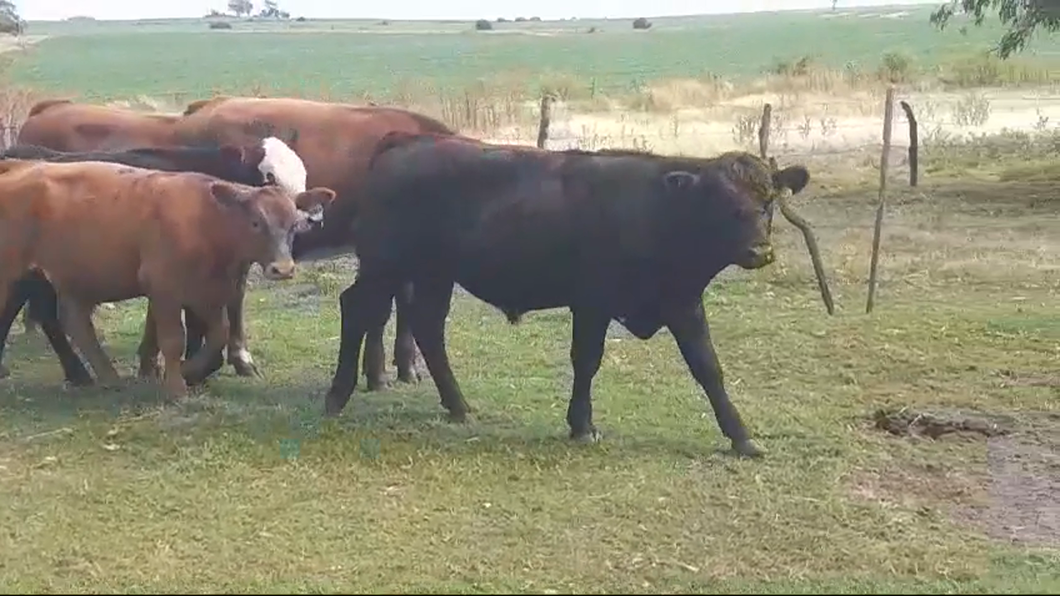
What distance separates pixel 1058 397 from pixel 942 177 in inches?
517

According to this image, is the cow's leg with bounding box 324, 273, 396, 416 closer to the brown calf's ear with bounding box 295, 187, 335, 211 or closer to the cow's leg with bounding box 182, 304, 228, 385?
the brown calf's ear with bounding box 295, 187, 335, 211

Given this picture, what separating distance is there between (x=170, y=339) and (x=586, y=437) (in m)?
2.57

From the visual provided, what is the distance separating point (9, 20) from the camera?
34.8 meters

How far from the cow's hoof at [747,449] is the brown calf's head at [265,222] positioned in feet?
8.84

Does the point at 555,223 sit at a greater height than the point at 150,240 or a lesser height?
greater

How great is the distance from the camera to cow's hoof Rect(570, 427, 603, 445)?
8.05 m

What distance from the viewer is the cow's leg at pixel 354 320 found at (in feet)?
28.2

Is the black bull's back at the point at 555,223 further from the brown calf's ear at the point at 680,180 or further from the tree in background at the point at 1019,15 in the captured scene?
the tree in background at the point at 1019,15

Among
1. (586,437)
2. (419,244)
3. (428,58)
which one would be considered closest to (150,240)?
(419,244)

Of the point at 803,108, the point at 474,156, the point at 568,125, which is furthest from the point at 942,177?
the point at 474,156

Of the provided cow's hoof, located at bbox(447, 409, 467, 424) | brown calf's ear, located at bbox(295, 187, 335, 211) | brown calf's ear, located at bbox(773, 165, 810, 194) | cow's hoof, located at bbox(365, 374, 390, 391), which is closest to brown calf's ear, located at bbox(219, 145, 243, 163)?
brown calf's ear, located at bbox(295, 187, 335, 211)

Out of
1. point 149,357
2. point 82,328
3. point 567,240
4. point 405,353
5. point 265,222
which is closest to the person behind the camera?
point 567,240

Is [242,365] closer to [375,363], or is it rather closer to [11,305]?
[375,363]

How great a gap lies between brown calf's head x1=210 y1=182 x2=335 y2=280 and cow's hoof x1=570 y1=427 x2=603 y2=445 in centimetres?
187
